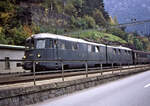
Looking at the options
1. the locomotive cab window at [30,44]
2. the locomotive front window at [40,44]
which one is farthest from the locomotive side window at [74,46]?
the locomotive cab window at [30,44]

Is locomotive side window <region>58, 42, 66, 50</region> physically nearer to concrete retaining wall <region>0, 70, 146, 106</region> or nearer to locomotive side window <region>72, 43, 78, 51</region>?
locomotive side window <region>72, 43, 78, 51</region>

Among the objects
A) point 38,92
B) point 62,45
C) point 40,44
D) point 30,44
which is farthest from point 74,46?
point 38,92

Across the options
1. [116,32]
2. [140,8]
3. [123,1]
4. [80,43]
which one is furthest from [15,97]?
[140,8]

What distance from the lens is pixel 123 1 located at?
100 meters

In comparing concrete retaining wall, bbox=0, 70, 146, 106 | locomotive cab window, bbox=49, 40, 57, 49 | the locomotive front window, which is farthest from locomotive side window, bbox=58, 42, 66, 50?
concrete retaining wall, bbox=0, 70, 146, 106

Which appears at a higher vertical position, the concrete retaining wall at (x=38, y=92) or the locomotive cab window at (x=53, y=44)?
the locomotive cab window at (x=53, y=44)

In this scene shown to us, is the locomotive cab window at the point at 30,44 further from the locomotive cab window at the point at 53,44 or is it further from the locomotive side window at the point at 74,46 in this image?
the locomotive side window at the point at 74,46

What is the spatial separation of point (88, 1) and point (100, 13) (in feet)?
27.9

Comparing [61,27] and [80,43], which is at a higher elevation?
[61,27]

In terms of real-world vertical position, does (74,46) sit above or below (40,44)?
below

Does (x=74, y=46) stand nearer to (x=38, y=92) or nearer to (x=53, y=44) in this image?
(x=53, y=44)

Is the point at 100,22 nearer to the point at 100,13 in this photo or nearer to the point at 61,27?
the point at 100,13

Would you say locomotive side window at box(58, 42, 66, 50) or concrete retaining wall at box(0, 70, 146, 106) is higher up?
locomotive side window at box(58, 42, 66, 50)

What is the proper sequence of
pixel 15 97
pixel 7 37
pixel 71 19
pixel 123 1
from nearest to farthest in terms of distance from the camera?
pixel 15 97, pixel 7 37, pixel 71 19, pixel 123 1
